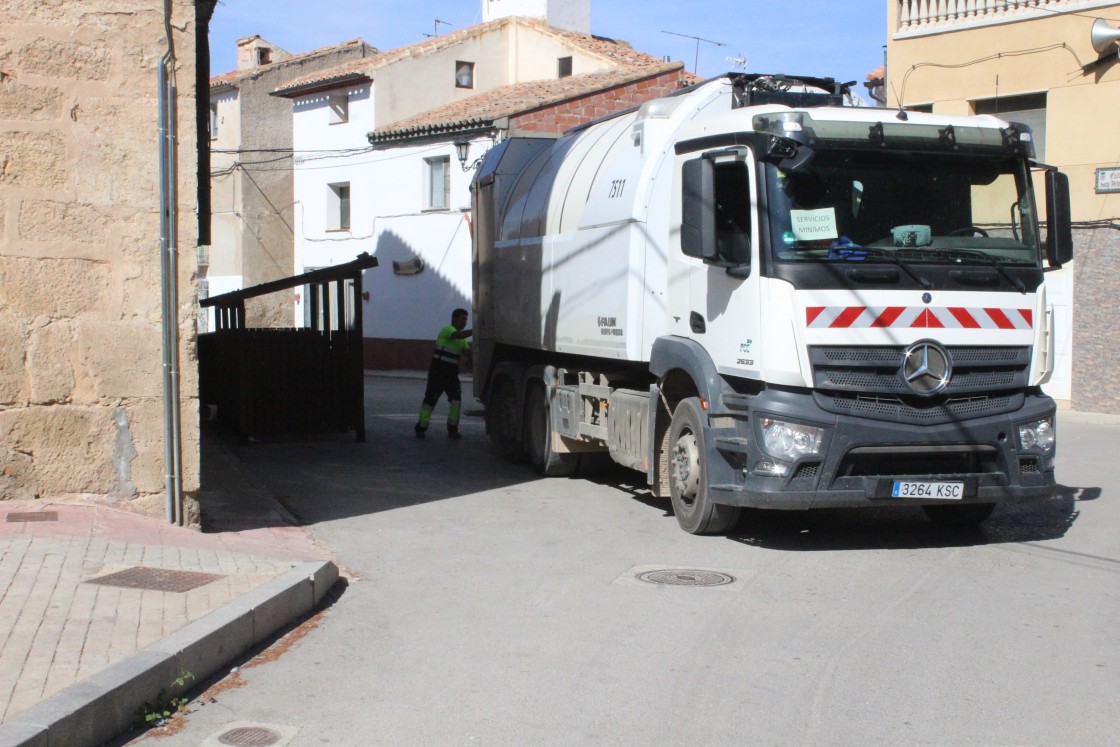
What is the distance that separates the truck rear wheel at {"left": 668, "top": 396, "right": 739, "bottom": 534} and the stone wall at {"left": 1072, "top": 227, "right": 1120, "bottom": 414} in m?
12.1

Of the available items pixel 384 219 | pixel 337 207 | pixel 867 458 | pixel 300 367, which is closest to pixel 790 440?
pixel 867 458

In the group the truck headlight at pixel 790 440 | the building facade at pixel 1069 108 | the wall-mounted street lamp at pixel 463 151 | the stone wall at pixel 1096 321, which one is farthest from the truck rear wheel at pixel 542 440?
the wall-mounted street lamp at pixel 463 151

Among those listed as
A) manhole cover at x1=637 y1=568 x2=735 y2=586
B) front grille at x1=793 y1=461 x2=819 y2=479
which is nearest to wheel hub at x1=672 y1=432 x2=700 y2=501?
front grille at x1=793 y1=461 x2=819 y2=479

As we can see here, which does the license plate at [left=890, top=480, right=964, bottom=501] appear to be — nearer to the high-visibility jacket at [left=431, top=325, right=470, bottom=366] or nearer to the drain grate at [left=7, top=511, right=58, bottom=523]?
the drain grate at [left=7, top=511, right=58, bottom=523]

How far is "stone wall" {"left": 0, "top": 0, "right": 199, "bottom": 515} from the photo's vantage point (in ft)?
26.3

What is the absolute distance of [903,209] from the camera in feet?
26.9

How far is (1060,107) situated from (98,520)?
16.0 metres

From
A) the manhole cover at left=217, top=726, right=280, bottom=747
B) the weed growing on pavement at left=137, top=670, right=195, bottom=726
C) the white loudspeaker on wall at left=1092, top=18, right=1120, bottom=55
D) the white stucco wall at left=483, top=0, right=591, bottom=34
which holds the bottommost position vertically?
the manhole cover at left=217, top=726, right=280, bottom=747

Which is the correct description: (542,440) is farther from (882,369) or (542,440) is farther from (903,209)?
(903,209)

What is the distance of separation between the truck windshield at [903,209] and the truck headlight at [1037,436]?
1.11 meters

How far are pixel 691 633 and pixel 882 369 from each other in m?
2.58

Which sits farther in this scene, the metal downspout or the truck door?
the metal downspout

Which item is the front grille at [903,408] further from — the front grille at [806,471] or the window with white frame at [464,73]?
the window with white frame at [464,73]

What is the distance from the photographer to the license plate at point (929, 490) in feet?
26.3
